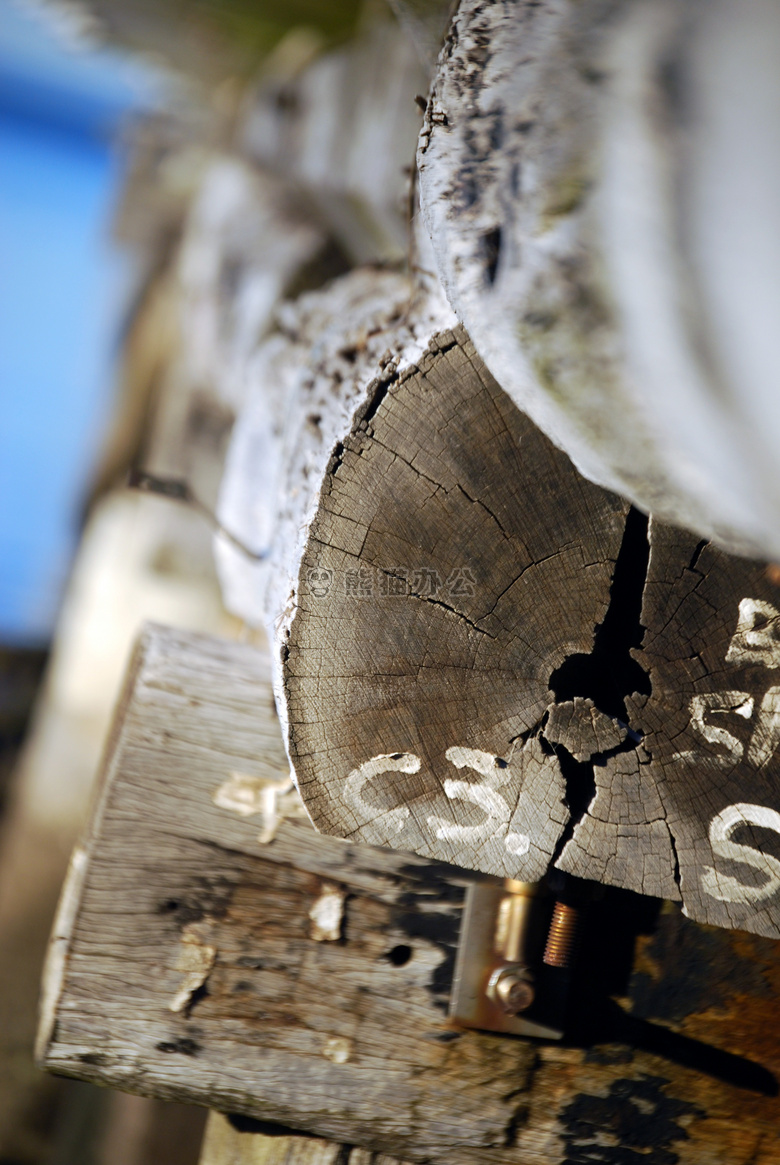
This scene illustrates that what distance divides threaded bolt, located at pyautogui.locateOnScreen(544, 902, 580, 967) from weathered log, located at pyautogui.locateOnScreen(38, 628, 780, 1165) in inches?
3.0

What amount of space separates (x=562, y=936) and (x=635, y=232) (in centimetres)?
80

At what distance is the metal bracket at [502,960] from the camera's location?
104 cm

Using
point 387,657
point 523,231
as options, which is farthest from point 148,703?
point 523,231

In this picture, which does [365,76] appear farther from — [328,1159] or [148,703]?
[328,1159]

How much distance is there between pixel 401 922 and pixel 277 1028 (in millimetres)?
203

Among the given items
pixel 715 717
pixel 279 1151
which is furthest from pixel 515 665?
pixel 279 1151

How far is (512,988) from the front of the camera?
1012 mm

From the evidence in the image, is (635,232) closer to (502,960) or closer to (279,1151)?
(502,960)

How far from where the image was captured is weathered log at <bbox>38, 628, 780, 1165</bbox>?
1.06 meters

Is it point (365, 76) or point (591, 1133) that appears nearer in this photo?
point (591, 1133)

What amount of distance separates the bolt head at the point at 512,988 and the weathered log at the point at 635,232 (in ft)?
2.02

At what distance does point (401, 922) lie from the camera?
1.10 metres

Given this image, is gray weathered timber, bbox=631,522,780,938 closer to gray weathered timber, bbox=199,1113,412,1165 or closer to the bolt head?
the bolt head

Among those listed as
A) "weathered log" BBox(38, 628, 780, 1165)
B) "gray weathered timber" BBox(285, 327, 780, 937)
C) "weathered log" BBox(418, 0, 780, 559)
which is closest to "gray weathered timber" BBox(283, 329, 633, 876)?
"gray weathered timber" BBox(285, 327, 780, 937)
